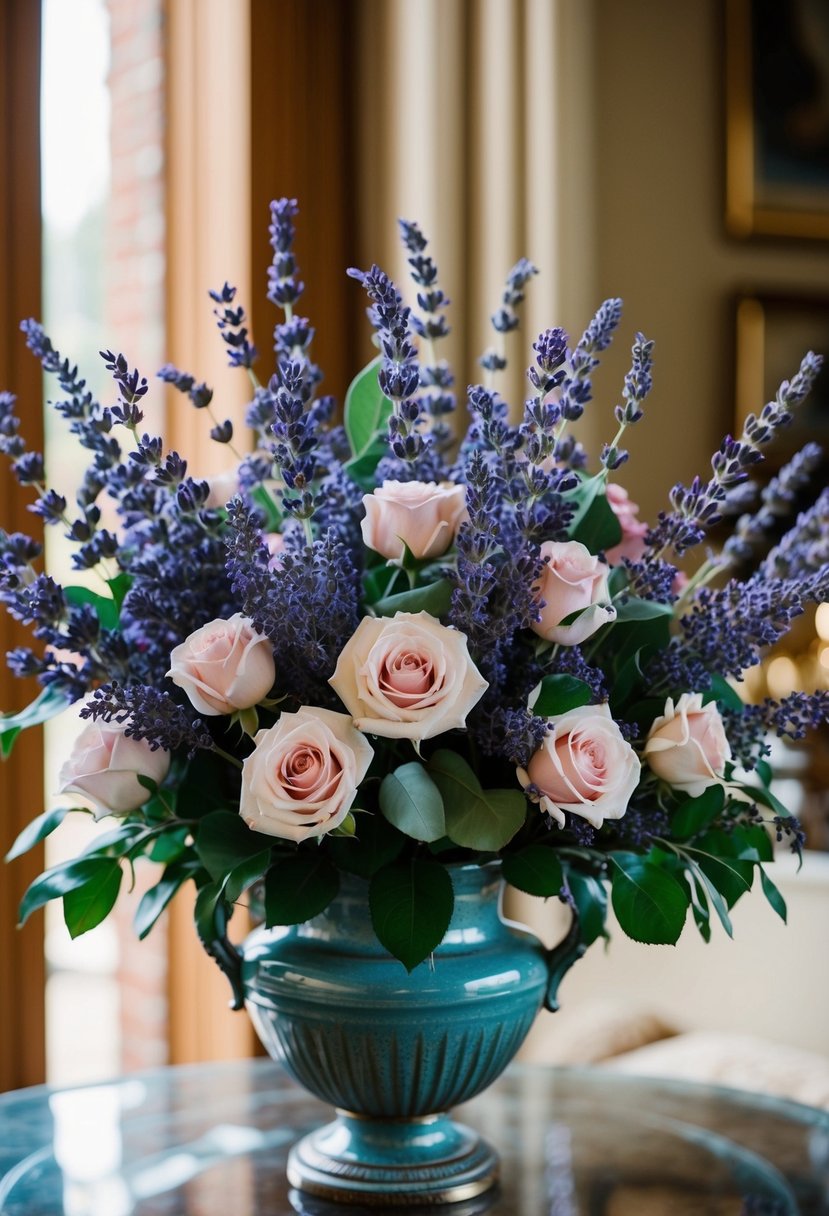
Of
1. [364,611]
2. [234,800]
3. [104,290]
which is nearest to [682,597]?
[364,611]

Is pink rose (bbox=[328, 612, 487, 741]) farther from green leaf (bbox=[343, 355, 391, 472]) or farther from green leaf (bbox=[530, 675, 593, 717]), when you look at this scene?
green leaf (bbox=[343, 355, 391, 472])

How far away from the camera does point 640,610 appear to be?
104 cm

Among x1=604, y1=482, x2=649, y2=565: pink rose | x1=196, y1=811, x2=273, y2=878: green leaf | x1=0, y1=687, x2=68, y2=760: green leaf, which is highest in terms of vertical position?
x1=604, y1=482, x2=649, y2=565: pink rose

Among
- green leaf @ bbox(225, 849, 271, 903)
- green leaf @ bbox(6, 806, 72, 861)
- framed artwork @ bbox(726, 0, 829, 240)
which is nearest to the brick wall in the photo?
framed artwork @ bbox(726, 0, 829, 240)

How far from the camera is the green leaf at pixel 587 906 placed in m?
1.13

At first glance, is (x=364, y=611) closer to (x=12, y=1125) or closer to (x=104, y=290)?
(x=12, y=1125)

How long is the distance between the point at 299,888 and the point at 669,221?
98.8 inches

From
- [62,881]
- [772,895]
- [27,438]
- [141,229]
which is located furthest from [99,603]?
Result: [141,229]

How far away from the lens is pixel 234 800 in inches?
41.6

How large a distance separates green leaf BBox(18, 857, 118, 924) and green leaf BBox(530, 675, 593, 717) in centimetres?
35

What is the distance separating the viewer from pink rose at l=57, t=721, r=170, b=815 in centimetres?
99

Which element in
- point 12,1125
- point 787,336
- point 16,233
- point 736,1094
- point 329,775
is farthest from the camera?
point 787,336

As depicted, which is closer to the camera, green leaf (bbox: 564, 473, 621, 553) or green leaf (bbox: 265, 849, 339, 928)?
green leaf (bbox: 265, 849, 339, 928)

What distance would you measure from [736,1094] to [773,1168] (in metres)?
0.22
